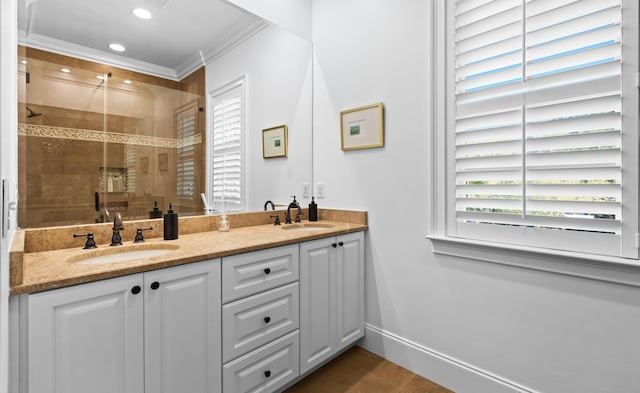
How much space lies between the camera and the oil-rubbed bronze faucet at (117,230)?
1.49m

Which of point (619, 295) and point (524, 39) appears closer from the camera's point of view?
point (619, 295)

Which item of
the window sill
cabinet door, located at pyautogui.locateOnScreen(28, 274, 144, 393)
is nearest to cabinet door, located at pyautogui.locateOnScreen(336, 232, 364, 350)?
the window sill

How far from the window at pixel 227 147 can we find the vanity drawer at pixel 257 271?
61 centimetres

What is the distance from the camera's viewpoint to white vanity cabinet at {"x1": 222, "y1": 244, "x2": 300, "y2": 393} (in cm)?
144

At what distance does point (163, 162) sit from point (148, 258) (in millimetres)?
696

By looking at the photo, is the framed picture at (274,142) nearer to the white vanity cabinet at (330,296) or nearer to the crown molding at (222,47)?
the crown molding at (222,47)

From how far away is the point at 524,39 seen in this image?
1.53 meters

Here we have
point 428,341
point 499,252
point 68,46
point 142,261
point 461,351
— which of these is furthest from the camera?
point 428,341

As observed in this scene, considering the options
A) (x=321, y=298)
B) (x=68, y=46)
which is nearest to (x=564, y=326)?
(x=321, y=298)

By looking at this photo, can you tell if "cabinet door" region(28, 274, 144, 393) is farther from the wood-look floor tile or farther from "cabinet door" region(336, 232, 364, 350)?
the wood-look floor tile

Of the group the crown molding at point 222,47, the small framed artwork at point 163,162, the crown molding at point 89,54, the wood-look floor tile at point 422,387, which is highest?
the crown molding at point 222,47

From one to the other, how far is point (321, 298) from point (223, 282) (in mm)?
683

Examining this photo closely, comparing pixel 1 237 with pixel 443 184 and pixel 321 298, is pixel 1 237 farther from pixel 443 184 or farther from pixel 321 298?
pixel 443 184

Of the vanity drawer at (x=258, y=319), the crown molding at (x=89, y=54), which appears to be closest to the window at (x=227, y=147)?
the crown molding at (x=89, y=54)
